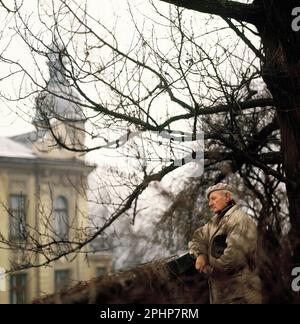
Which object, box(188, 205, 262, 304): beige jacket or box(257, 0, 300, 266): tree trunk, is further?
box(257, 0, 300, 266): tree trunk

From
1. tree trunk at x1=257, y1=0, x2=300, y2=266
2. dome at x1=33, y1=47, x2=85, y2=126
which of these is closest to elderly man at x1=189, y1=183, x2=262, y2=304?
tree trunk at x1=257, y1=0, x2=300, y2=266

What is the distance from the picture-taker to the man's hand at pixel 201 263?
562 cm

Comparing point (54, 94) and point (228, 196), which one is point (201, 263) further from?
point (54, 94)

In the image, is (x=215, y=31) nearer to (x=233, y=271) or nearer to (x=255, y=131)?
(x=255, y=131)

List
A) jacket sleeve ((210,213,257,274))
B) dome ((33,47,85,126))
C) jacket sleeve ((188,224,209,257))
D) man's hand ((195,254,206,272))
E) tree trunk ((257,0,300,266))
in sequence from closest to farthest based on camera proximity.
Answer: jacket sleeve ((210,213,257,274)), man's hand ((195,254,206,272)), jacket sleeve ((188,224,209,257)), tree trunk ((257,0,300,266)), dome ((33,47,85,126))

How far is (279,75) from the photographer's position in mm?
8539

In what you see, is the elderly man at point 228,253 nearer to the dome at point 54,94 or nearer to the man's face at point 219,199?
the man's face at point 219,199

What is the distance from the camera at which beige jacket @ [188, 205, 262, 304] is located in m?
5.36

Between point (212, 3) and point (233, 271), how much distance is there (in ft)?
14.4

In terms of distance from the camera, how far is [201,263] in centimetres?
564

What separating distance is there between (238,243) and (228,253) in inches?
4.7

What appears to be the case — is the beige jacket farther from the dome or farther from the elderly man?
the dome

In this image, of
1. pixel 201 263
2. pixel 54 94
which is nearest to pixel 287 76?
pixel 54 94
